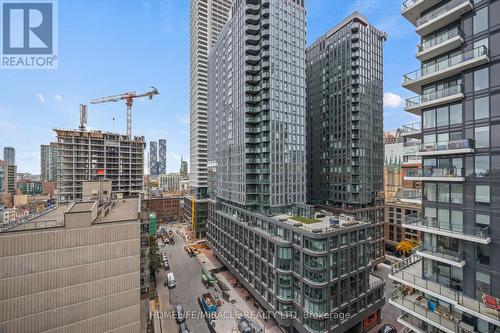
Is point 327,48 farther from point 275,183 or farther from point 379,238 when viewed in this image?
point 379,238

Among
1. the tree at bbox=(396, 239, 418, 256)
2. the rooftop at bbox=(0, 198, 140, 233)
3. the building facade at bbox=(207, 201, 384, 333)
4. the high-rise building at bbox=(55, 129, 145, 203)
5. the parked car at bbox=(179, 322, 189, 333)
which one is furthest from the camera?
the high-rise building at bbox=(55, 129, 145, 203)

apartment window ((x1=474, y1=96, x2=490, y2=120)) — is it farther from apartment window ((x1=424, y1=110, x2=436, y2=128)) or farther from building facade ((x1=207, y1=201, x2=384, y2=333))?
building facade ((x1=207, y1=201, x2=384, y2=333))

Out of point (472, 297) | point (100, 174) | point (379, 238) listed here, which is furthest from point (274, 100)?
point (100, 174)

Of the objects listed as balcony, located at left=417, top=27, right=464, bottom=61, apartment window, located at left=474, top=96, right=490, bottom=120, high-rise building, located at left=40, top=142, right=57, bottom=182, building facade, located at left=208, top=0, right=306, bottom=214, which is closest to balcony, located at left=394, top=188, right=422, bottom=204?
apartment window, located at left=474, top=96, right=490, bottom=120

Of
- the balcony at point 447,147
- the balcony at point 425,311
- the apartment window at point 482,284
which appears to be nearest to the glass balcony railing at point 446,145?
the balcony at point 447,147

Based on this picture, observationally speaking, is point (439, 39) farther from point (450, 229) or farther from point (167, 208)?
point (167, 208)

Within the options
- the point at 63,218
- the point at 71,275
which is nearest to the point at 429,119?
the point at 71,275

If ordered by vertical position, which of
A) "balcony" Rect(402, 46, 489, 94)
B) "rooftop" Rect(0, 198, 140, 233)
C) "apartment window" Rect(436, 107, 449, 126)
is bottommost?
"rooftop" Rect(0, 198, 140, 233)
